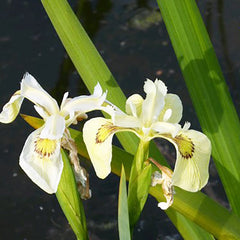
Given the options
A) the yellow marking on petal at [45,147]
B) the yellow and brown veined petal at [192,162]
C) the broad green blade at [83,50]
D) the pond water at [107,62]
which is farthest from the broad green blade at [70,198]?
the pond water at [107,62]

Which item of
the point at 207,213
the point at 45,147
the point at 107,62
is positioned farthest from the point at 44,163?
the point at 107,62

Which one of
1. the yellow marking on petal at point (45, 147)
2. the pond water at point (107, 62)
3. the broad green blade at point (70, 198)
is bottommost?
the pond water at point (107, 62)

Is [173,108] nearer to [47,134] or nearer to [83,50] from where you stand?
[47,134]

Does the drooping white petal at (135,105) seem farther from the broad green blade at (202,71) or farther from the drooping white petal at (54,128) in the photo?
the broad green blade at (202,71)

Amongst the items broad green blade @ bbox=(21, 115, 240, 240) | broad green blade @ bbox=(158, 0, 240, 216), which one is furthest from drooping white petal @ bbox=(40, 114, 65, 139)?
broad green blade @ bbox=(158, 0, 240, 216)

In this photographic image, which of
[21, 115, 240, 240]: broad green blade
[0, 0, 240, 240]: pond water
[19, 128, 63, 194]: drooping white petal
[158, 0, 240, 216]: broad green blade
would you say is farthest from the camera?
[0, 0, 240, 240]: pond water

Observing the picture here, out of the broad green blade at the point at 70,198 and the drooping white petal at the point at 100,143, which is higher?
the drooping white petal at the point at 100,143

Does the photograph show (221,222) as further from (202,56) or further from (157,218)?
(157,218)

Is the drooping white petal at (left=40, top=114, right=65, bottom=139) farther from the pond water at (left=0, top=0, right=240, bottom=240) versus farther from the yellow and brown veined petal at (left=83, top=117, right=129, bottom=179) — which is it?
the pond water at (left=0, top=0, right=240, bottom=240)
